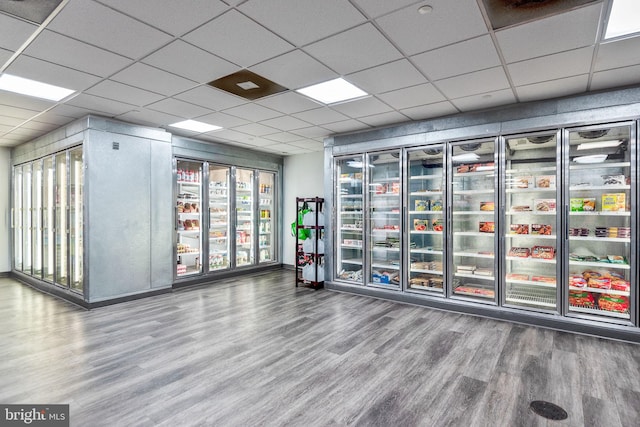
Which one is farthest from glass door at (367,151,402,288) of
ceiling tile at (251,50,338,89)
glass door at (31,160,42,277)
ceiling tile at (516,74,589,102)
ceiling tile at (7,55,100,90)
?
glass door at (31,160,42,277)

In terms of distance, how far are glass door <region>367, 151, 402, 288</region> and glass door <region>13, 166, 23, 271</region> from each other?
751 centimetres

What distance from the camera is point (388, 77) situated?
356cm

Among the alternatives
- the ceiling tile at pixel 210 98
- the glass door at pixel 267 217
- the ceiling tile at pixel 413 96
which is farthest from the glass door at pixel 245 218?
the ceiling tile at pixel 413 96

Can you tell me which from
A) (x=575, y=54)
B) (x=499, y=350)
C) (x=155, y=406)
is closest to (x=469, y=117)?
(x=575, y=54)

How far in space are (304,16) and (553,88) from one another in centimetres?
313

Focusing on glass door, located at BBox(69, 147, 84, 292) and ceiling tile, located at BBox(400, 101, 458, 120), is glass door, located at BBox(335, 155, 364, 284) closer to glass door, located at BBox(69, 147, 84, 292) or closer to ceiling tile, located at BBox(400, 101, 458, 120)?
ceiling tile, located at BBox(400, 101, 458, 120)

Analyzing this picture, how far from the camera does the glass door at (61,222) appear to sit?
225 inches

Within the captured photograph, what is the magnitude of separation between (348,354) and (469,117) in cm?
362

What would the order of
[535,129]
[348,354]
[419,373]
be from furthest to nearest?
[535,129], [348,354], [419,373]

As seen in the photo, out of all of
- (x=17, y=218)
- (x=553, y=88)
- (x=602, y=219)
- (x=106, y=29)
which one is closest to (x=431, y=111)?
(x=553, y=88)

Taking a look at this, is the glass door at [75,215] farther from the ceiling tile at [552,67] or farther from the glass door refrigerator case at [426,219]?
the ceiling tile at [552,67]

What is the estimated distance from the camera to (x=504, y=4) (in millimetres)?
2314

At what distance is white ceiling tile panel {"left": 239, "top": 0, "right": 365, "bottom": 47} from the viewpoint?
2.31m

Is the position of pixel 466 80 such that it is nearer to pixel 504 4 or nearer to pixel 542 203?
pixel 504 4
